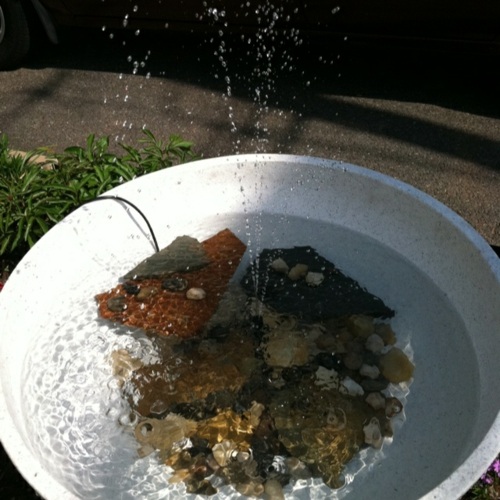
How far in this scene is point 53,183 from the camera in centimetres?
311

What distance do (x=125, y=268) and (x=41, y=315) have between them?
400mm

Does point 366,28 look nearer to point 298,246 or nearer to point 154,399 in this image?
point 298,246

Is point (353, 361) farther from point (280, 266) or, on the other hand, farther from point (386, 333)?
point (280, 266)

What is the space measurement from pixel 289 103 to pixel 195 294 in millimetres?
2407

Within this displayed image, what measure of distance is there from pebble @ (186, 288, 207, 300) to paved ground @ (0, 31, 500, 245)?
5.41 feet

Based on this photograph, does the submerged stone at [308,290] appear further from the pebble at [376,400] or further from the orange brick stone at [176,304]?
the pebble at [376,400]

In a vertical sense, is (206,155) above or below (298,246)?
below

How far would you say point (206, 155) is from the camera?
3971 millimetres

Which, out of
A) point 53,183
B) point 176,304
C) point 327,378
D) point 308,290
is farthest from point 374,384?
point 53,183

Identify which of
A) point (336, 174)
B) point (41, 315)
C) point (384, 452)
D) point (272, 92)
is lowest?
point (272, 92)

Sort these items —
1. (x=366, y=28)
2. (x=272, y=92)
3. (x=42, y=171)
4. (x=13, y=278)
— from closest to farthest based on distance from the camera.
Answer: (x=13, y=278)
(x=42, y=171)
(x=366, y=28)
(x=272, y=92)

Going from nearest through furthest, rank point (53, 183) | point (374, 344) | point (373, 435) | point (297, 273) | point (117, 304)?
point (373, 435) → point (374, 344) → point (117, 304) → point (297, 273) → point (53, 183)

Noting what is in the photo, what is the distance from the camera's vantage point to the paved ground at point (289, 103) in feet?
12.9

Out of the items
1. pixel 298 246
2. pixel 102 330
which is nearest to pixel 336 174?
pixel 298 246
